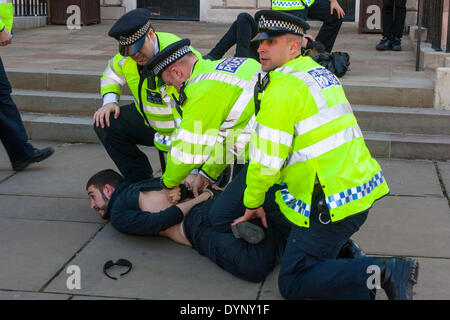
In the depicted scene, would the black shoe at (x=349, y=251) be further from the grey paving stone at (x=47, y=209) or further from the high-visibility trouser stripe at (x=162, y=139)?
the grey paving stone at (x=47, y=209)

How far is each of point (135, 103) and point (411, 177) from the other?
2.35 meters

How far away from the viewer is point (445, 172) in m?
5.88

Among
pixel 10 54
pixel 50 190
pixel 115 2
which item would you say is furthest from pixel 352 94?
pixel 115 2

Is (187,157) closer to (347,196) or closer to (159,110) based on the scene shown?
(159,110)

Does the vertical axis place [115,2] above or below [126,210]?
above

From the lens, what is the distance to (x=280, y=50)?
352 cm

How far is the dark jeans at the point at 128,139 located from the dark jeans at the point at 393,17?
5191mm

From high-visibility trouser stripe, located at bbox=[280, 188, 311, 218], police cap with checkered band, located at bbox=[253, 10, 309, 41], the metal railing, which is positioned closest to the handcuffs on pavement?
high-visibility trouser stripe, located at bbox=[280, 188, 311, 218]

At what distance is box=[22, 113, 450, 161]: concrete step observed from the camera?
6.23m

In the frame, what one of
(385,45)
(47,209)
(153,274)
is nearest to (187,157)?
(153,274)

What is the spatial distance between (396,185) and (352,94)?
166cm

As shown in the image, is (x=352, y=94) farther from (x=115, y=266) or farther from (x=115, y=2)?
(x=115, y=2)

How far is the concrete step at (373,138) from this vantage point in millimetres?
6230

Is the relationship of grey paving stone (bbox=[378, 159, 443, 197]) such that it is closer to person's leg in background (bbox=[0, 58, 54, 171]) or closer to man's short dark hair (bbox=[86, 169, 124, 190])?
man's short dark hair (bbox=[86, 169, 124, 190])
